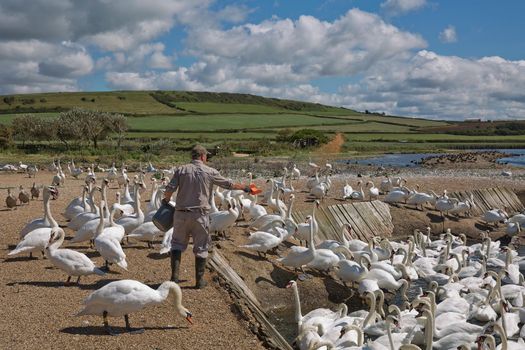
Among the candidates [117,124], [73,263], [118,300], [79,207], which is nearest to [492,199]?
[79,207]

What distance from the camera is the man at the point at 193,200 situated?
992cm

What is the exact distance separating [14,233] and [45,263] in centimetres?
349

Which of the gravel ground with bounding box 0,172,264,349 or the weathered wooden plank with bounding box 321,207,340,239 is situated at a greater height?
the gravel ground with bounding box 0,172,264,349

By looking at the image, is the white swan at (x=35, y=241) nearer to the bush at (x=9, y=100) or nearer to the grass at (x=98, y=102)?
the grass at (x=98, y=102)

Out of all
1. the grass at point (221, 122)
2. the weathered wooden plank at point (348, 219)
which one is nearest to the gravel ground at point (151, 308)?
the weathered wooden plank at point (348, 219)

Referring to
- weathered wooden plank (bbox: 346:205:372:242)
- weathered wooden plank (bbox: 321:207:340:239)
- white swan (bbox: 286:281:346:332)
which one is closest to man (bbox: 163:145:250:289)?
white swan (bbox: 286:281:346:332)

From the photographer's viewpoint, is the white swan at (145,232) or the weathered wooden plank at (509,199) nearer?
the white swan at (145,232)

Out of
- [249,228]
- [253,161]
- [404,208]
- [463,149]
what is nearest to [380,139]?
[463,149]

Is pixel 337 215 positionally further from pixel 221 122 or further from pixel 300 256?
pixel 221 122

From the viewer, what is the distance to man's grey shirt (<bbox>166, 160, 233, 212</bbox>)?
990 cm

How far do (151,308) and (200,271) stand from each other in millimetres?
1284

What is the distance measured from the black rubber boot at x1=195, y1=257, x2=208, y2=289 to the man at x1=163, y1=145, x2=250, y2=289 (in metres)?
0.08

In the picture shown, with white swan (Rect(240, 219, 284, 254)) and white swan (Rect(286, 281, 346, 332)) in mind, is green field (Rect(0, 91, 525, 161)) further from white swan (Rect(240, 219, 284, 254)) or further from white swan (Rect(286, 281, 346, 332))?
white swan (Rect(286, 281, 346, 332))

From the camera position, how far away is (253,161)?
46.8 m
